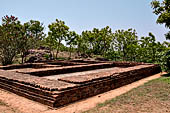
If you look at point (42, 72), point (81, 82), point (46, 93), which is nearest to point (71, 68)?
point (42, 72)

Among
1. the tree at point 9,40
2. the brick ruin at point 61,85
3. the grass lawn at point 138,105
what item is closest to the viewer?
the grass lawn at point 138,105

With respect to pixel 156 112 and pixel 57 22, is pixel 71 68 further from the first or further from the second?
pixel 57 22

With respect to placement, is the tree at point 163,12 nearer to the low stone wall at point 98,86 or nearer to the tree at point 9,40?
the low stone wall at point 98,86

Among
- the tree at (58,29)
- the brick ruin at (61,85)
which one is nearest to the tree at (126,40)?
the tree at (58,29)

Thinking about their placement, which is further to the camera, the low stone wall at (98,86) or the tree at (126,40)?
the tree at (126,40)

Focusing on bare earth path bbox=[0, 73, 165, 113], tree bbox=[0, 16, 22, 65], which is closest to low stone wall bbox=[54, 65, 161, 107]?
bare earth path bbox=[0, 73, 165, 113]

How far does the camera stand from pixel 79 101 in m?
4.56

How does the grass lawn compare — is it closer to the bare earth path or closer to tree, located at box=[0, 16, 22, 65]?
the bare earth path

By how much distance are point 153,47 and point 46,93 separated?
47.2ft

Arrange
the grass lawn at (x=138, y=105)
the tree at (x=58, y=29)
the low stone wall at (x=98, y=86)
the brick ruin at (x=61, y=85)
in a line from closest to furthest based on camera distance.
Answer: the grass lawn at (x=138, y=105), the brick ruin at (x=61, y=85), the low stone wall at (x=98, y=86), the tree at (x=58, y=29)

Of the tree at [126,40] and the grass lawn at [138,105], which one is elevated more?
the tree at [126,40]

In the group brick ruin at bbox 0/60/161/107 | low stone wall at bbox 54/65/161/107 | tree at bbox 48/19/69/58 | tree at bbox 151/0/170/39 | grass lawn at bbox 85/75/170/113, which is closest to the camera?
grass lawn at bbox 85/75/170/113

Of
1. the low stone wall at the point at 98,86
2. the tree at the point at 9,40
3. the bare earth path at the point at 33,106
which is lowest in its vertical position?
the bare earth path at the point at 33,106

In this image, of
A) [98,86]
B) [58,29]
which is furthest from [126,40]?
[98,86]
